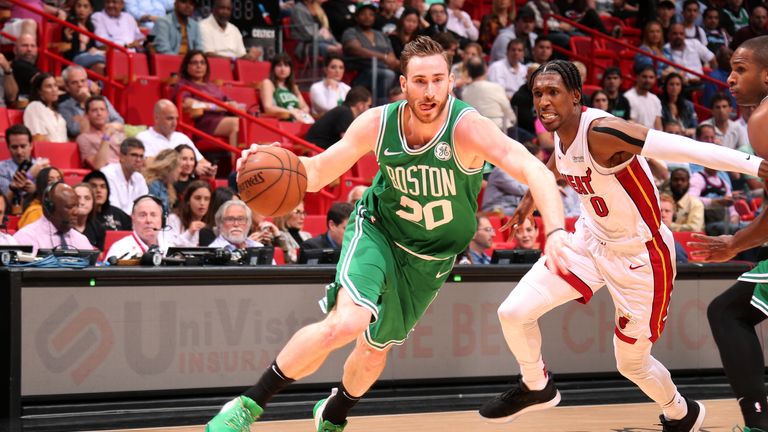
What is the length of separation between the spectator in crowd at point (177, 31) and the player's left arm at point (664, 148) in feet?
23.9

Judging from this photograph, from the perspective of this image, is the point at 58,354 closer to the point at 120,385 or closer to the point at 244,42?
the point at 120,385

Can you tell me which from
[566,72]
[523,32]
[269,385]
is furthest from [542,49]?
[269,385]

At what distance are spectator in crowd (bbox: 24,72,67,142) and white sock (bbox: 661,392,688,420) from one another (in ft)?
20.6

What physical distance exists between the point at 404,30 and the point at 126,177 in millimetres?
4892

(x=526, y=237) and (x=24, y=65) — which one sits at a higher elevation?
(x=24, y=65)

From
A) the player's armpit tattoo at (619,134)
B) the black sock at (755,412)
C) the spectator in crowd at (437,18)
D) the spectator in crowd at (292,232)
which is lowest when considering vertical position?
the spectator in crowd at (292,232)

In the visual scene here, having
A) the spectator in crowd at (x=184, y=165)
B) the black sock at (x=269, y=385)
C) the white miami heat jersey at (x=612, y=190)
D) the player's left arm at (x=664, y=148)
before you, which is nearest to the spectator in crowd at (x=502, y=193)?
the spectator in crowd at (x=184, y=165)

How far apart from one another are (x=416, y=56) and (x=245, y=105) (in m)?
7.08

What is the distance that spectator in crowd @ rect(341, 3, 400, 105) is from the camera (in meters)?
11.9

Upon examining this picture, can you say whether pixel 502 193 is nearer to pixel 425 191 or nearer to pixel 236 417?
pixel 425 191

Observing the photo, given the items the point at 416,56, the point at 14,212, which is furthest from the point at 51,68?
the point at 416,56

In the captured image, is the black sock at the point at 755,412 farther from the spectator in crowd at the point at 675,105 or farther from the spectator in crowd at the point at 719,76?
the spectator in crowd at the point at 719,76

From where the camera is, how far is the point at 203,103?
36.2ft

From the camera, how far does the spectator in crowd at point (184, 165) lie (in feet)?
30.7
